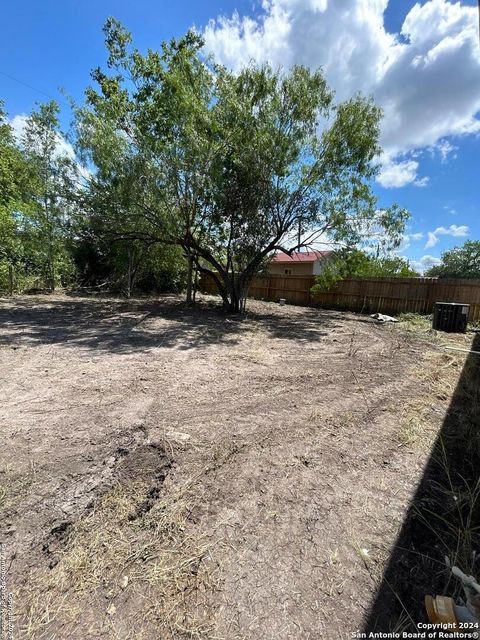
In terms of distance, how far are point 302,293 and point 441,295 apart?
568 centimetres

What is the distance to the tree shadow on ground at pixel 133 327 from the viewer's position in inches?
216

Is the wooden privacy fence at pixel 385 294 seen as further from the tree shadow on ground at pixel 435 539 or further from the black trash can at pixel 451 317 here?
the tree shadow on ground at pixel 435 539

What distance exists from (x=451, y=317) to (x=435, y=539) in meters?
8.22

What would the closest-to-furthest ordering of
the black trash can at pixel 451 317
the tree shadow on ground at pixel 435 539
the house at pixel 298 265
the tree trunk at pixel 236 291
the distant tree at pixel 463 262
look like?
1. the tree shadow on ground at pixel 435 539
2. the black trash can at pixel 451 317
3. the tree trunk at pixel 236 291
4. the house at pixel 298 265
5. the distant tree at pixel 463 262

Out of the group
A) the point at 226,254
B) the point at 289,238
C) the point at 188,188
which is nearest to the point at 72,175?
the point at 188,188

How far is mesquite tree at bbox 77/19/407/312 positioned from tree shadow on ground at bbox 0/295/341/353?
200cm

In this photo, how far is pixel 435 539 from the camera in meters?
1.68

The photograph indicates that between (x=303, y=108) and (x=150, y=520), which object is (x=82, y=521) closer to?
(x=150, y=520)

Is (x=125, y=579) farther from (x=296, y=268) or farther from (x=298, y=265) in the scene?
(x=296, y=268)

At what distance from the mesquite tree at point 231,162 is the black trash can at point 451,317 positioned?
2.75m

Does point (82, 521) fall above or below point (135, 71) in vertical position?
below

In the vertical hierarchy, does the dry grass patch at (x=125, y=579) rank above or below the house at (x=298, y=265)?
below

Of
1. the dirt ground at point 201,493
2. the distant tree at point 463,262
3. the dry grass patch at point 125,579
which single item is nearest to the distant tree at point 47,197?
the dirt ground at point 201,493

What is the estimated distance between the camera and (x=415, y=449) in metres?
2.50
